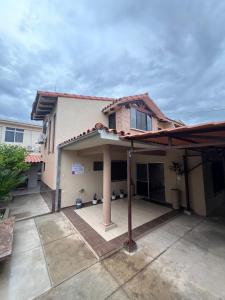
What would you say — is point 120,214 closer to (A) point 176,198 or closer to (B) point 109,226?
(B) point 109,226

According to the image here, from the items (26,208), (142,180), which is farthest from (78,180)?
(142,180)

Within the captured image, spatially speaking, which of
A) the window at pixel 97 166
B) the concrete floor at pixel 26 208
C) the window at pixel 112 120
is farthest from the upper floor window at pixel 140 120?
the concrete floor at pixel 26 208

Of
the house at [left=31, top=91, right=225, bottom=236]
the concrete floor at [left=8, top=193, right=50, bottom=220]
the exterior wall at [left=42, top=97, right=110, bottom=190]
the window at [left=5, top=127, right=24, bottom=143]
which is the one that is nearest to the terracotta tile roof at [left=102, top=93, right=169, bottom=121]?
the house at [left=31, top=91, right=225, bottom=236]

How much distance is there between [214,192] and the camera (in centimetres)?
716

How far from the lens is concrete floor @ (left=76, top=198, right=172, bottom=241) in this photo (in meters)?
4.83

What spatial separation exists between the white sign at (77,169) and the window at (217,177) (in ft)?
23.6

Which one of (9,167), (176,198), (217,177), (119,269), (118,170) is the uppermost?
(9,167)

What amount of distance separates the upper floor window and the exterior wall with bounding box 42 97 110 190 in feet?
7.60

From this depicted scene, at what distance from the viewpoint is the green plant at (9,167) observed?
246 inches

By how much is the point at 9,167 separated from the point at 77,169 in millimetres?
3326

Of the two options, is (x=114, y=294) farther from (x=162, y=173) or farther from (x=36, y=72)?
(x=36, y=72)

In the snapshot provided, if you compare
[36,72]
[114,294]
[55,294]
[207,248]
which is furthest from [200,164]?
[36,72]

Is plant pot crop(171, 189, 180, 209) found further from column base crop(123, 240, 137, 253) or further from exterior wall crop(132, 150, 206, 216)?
column base crop(123, 240, 137, 253)

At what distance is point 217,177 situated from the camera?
25.6 feet
